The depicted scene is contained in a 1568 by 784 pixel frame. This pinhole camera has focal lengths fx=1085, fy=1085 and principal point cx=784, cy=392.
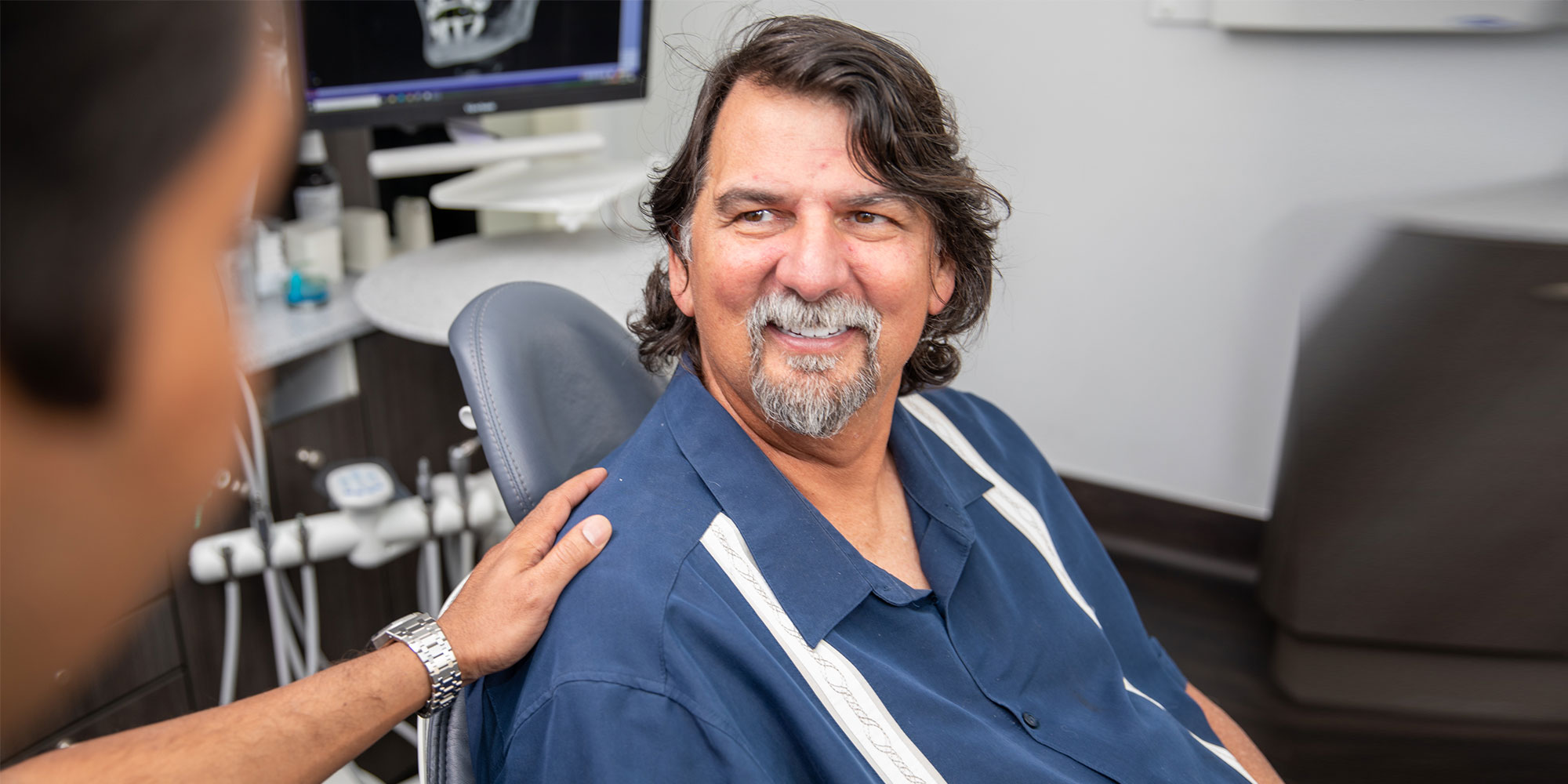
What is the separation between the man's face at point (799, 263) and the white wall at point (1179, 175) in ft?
3.51

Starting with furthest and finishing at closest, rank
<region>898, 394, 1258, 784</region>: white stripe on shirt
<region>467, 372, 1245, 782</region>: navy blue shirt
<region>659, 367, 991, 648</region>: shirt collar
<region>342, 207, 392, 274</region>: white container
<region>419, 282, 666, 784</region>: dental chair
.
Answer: <region>342, 207, 392, 274</region>: white container
<region>898, 394, 1258, 784</region>: white stripe on shirt
<region>419, 282, 666, 784</region>: dental chair
<region>659, 367, 991, 648</region>: shirt collar
<region>467, 372, 1245, 782</region>: navy blue shirt

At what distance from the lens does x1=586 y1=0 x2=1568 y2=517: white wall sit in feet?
6.75

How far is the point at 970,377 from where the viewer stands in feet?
8.98

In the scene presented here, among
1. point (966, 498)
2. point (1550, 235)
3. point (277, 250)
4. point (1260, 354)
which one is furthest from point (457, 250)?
point (1550, 235)

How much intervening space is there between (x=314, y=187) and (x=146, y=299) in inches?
40.5

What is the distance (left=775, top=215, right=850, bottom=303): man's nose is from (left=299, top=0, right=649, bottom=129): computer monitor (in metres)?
1.08

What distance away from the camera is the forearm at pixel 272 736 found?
78 centimetres

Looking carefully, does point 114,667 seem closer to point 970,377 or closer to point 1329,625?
point 970,377

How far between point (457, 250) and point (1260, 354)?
66.7 inches

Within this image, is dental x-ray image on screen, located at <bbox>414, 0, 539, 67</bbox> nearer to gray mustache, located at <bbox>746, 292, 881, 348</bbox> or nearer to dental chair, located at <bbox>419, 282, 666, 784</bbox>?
dental chair, located at <bbox>419, 282, 666, 784</bbox>

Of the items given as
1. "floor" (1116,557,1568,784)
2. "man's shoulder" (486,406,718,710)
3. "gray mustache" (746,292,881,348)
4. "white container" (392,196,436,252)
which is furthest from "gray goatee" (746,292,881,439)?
"floor" (1116,557,1568,784)

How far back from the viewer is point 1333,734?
2.12m

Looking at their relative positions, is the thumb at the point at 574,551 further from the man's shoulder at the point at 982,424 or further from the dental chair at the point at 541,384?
the man's shoulder at the point at 982,424

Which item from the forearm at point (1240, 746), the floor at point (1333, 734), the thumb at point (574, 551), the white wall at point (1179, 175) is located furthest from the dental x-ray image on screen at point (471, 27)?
the floor at point (1333, 734)
